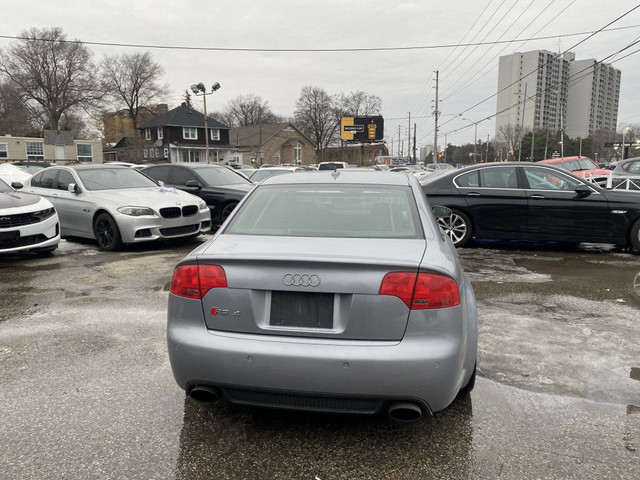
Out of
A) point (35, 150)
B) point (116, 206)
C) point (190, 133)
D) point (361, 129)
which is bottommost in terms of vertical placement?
point (116, 206)

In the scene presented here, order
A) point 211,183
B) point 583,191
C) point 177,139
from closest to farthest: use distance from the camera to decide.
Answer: point 583,191, point 211,183, point 177,139

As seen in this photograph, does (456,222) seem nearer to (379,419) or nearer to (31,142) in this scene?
(379,419)

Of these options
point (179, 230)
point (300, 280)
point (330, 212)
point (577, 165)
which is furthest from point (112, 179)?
point (577, 165)

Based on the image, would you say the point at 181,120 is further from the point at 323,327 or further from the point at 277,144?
the point at 323,327

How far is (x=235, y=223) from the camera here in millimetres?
3252

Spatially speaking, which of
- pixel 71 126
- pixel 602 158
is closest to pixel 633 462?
pixel 71 126

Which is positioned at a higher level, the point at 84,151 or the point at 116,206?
the point at 84,151

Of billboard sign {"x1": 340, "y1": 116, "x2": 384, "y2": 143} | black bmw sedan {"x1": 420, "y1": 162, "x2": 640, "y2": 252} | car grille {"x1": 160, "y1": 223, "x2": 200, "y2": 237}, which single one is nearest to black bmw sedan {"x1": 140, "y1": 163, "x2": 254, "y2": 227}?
car grille {"x1": 160, "y1": 223, "x2": 200, "y2": 237}

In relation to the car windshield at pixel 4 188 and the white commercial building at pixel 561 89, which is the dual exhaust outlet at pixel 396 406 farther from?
the white commercial building at pixel 561 89

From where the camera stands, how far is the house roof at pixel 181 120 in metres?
63.3

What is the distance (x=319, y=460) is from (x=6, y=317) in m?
4.00

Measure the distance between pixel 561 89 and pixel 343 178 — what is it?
39231 mm

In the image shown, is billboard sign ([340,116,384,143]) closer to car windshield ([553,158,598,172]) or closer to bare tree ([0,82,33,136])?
bare tree ([0,82,33,136])

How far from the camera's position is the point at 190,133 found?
65125mm
